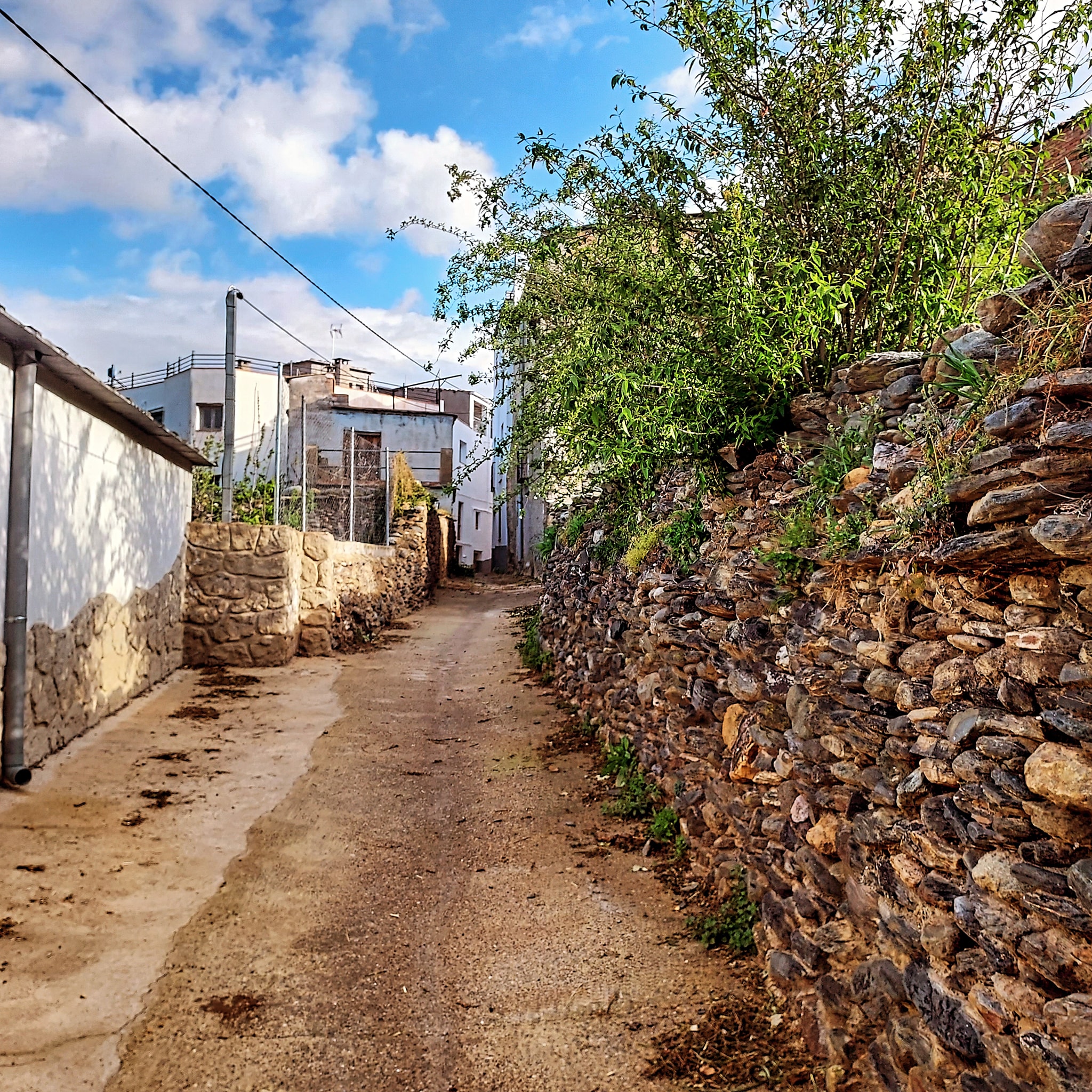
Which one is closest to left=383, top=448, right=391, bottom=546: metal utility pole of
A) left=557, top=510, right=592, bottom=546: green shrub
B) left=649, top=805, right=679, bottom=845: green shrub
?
left=557, top=510, right=592, bottom=546: green shrub

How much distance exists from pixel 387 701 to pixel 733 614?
17.7ft

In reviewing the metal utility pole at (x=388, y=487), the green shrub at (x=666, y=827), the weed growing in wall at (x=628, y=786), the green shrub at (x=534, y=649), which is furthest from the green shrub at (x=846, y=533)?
the metal utility pole at (x=388, y=487)

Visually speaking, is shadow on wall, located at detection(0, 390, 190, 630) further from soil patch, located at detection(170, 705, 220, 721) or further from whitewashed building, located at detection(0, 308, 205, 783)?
soil patch, located at detection(170, 705, 220, 721)

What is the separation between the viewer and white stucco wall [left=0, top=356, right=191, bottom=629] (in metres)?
6.06

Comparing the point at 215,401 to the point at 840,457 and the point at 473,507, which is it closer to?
the point at 473,507

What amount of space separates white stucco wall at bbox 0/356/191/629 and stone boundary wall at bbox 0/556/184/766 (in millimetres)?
136

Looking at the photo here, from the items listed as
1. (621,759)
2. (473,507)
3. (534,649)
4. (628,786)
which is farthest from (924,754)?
(473,507)

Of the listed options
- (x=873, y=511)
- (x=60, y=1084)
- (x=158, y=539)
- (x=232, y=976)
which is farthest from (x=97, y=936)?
(x=158, y=539)

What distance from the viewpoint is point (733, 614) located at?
14.3 ft

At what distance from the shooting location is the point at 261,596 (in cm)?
1053

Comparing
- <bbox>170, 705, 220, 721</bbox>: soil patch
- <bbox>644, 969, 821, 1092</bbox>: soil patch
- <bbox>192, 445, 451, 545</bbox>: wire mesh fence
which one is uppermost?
<bbox>192, 445, 451, 545</bbox>: wire mesh fence

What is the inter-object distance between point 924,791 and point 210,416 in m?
26.1

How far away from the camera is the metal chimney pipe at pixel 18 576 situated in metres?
5.56

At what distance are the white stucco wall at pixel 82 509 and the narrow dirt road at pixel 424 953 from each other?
7.89 feet
